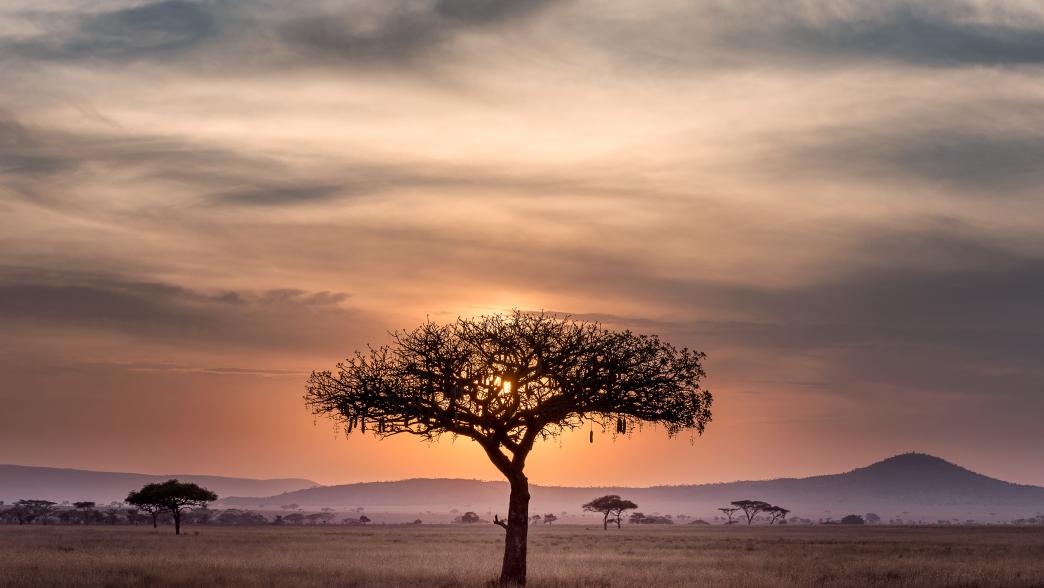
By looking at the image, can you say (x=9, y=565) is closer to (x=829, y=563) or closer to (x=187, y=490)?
(x=829, y=563)

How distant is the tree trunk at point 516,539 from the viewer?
40.8 metres

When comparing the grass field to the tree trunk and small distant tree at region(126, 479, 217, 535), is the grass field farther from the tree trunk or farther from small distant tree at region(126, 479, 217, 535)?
small distant tree at region(126, 479, 217, 535)

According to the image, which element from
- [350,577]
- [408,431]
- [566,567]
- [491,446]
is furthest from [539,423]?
[566,567]

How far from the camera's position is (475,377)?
40.6 meters

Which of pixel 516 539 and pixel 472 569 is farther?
pixel 472 569

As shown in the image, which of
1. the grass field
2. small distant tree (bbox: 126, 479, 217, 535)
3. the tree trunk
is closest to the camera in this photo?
the tree trunk

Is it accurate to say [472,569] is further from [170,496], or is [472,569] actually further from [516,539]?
[170,496]

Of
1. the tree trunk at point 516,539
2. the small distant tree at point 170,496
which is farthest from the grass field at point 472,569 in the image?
the small distant tree at point 170,496

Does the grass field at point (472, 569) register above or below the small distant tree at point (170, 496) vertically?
below

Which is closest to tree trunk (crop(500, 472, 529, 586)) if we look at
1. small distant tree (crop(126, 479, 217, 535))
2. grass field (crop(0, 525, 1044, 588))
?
grass field (crop(0, 525, 1044, 588))

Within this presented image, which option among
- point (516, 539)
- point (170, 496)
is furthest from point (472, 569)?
point (170, 496)

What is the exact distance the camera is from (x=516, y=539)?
4084cm

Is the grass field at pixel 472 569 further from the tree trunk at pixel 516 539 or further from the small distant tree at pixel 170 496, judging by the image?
the small distant tree at pixel 170 496

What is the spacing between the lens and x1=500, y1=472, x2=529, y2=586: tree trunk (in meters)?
40.8
